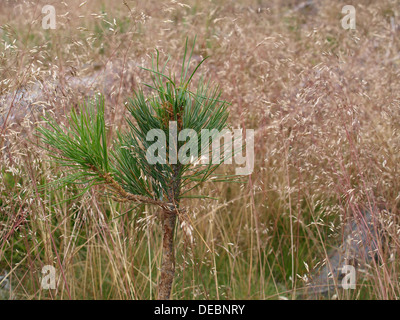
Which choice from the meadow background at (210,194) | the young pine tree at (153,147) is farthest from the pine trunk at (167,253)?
the meadow background at (210,194)

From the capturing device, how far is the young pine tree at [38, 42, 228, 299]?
3.54ft

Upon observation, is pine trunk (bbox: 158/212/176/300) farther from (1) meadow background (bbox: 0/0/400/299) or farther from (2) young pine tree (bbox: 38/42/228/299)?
(1) meadow background (bbox: 0/0/400/299)

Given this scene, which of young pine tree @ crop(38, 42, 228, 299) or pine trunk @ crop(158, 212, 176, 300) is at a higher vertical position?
young pine tree @ crop(38, 42, 228, 299)

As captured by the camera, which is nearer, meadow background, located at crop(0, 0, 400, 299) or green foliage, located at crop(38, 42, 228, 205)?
green foliage, located at crop(38, 42, 228, 205)

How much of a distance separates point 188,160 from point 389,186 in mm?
1421

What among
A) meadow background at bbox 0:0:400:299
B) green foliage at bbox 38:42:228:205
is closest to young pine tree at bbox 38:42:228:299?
green foliage at bbox 38:42:228:205

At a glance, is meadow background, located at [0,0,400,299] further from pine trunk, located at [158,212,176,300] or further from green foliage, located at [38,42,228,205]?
green foliage, located at [38,42,228,205]

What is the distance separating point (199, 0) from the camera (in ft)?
18.0

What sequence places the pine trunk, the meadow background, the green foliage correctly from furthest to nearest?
the meadow background
the pine trunk
the green foliage

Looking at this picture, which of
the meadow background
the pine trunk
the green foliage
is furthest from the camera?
the meadow background

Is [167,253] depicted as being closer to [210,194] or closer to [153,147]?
[153,147]

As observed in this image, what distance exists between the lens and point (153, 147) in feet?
3.81

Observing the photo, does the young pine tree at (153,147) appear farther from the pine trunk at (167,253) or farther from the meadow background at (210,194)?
the meadow background at (210,194)
